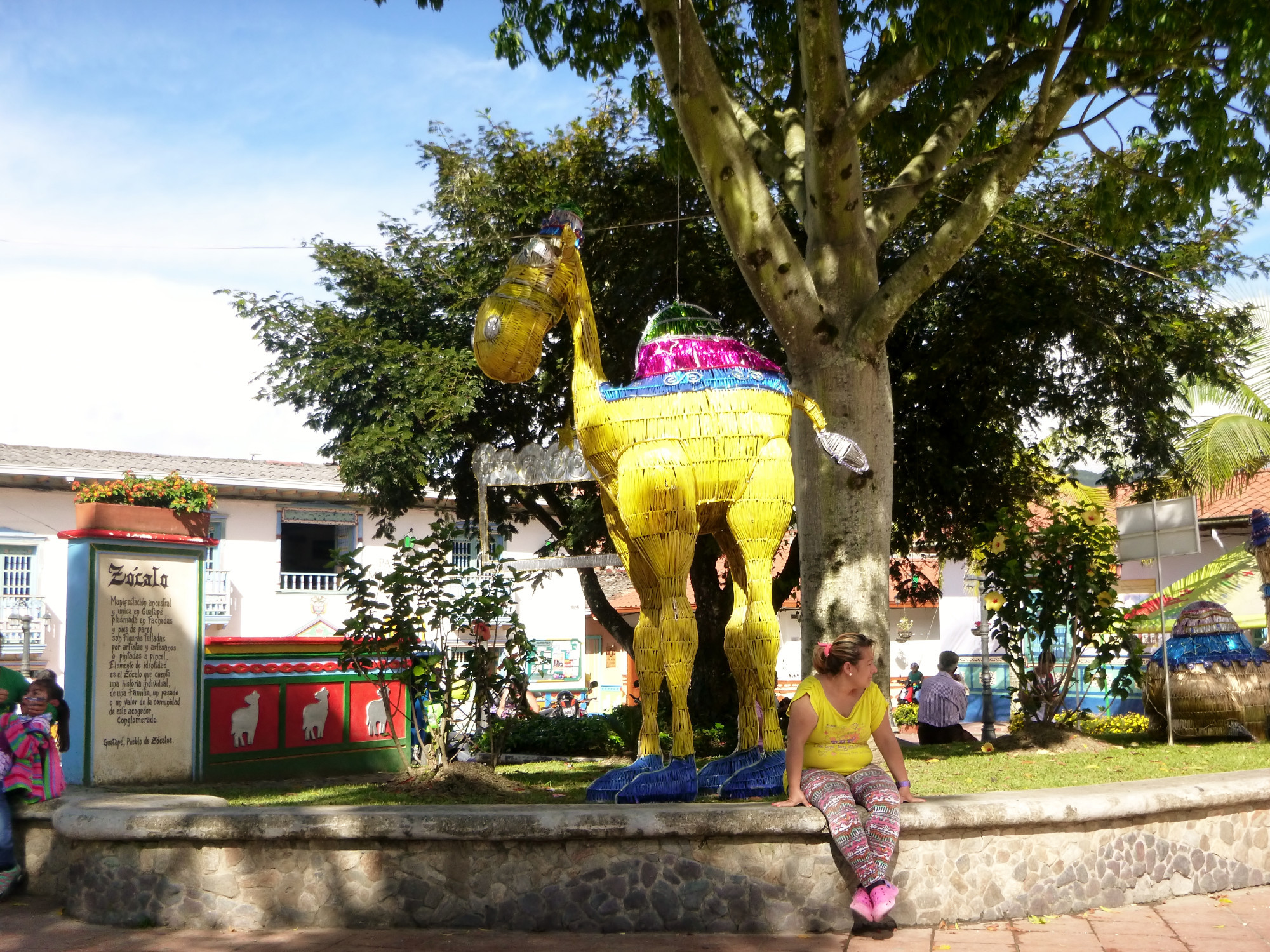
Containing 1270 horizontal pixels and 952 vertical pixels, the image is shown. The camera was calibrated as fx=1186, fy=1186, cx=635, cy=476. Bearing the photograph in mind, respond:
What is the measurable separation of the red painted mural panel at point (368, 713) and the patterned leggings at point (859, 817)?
7587 mm

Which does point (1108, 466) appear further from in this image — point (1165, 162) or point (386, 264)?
point (386, 264)

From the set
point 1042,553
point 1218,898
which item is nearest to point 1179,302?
point 1042,553

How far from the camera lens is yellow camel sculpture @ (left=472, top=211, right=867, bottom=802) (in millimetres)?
6676

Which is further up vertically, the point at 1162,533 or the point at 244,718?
the point at 1162,533

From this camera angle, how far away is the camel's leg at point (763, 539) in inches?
268

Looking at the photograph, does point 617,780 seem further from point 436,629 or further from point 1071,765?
point 1071,765

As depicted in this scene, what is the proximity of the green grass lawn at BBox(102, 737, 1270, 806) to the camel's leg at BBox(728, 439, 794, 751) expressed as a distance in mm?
1537

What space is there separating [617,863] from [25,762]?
3814 millimetres

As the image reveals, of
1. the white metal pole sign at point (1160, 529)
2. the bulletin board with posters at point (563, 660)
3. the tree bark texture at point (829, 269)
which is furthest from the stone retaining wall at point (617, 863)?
the bulletin board with posters at point (563, 660)

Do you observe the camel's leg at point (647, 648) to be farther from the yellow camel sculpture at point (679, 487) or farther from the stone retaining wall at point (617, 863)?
the stone retaining wall at point (617, 863)

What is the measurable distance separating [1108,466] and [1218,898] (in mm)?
9416

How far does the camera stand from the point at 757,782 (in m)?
6.79

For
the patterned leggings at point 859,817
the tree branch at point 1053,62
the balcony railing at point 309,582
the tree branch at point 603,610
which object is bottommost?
the patterned leggings at point 859,817

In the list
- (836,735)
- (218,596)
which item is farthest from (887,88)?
(218,596)
